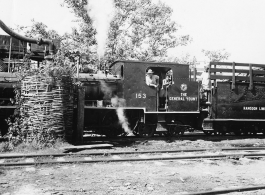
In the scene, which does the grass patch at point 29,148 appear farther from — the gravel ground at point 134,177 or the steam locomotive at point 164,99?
the steam locomotive at point 164,99

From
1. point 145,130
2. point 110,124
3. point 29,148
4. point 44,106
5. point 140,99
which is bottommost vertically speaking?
point 29,148

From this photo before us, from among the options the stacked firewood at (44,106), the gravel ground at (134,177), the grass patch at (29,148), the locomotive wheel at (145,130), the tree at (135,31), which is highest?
the tree at (135,31)

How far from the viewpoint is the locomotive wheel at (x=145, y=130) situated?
10391mm

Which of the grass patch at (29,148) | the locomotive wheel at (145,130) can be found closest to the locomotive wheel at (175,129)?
the locomotive wheel at (145,130)

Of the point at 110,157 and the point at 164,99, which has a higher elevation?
the point at 164,99

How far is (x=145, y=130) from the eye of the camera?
34.4ft

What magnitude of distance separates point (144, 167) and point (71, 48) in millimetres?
13701

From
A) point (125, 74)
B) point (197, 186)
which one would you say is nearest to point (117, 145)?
point (125, 74)

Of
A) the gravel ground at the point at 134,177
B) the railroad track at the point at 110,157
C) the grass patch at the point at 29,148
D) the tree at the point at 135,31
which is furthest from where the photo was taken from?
the tree at the point at 135,31

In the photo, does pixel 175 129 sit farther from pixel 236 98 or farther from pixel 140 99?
pixel 236 98

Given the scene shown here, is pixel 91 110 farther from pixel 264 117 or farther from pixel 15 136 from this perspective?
pixel 264 117

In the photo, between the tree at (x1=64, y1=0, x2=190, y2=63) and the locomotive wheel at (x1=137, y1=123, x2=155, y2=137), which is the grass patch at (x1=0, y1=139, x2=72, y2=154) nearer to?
the locomotive wheel at (x1=137, y1=123, x2=155, y2=137)

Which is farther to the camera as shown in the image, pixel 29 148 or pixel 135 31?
pixel 135 31

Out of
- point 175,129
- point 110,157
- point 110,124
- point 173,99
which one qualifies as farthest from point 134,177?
point 175,129
